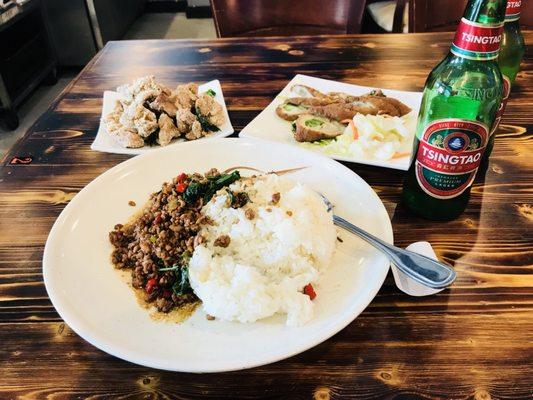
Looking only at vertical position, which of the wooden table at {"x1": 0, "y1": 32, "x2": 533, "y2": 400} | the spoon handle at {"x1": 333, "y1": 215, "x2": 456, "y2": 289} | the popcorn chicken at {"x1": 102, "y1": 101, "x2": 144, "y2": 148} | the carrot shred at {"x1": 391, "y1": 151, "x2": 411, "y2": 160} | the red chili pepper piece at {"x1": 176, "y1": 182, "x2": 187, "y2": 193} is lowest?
the wooden table at {"x1": 0, "y1": 32, "x2": 533, "y2": 400}

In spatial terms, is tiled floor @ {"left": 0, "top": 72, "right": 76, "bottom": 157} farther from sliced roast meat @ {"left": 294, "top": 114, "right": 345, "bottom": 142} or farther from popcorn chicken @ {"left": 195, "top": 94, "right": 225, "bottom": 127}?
sliced roast meat @ {"left": 294, "top": 114, "right": 345, "bottom": 142}

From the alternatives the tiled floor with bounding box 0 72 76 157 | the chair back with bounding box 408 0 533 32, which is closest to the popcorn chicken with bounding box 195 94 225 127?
the chair back with bounding box 408 0 533 32

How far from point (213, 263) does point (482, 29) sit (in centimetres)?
74

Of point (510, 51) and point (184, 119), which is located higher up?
point (510, 51)

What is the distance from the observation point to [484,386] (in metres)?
0.78

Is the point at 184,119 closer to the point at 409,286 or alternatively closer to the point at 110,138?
the point at 110,138

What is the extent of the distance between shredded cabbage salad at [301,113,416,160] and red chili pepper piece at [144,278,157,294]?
0.70 m

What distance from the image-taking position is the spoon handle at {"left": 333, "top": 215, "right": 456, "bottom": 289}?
2.87 feet

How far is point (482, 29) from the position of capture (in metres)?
0.93

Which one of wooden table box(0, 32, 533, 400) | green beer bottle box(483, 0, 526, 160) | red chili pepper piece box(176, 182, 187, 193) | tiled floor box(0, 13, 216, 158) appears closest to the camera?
wooden table box(0, 32, 533, 400)

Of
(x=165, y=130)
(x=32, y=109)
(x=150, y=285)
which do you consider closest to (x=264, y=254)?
(x=150, y=285)

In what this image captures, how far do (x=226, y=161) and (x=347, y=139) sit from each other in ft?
1.29

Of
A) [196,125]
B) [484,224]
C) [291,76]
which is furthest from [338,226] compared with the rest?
[291,76]

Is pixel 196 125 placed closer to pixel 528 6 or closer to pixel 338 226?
pixel 338 226
